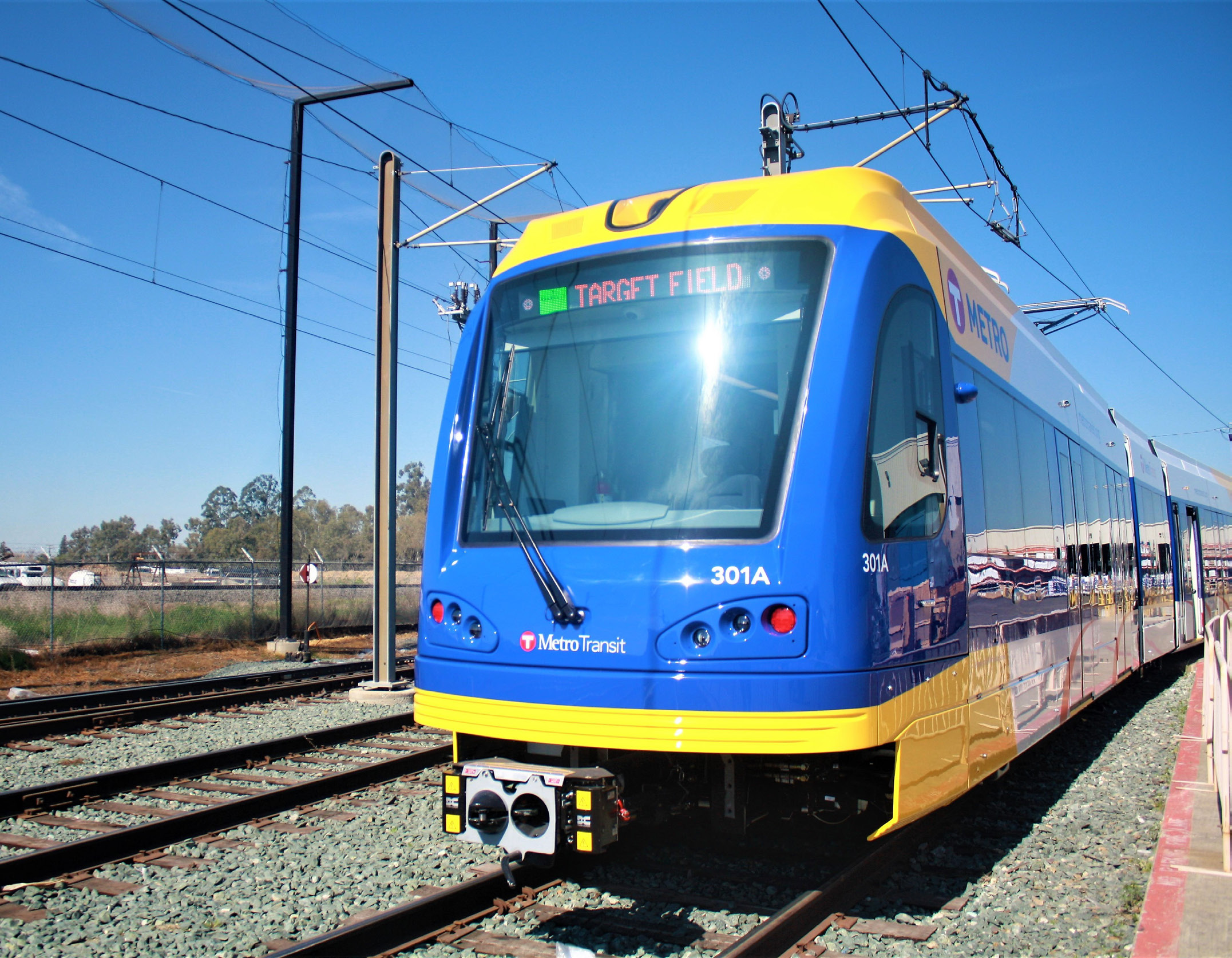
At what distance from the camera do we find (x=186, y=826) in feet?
20.0

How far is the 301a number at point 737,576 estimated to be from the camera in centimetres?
409

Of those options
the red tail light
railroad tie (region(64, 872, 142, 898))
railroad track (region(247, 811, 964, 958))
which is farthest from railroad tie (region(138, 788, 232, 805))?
the red tail light

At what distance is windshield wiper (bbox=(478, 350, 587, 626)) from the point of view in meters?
4.39

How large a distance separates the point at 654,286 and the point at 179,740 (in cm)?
749

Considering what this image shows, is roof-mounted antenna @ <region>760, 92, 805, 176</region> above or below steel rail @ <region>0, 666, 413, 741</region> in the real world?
above

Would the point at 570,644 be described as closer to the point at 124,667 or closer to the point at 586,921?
the point at 586,921

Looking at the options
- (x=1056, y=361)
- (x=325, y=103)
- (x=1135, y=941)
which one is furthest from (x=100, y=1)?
(x=1135, y=941)

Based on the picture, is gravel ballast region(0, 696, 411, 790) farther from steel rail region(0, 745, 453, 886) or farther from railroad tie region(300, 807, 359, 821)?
railroad tie region(300, 807, 359, 821)

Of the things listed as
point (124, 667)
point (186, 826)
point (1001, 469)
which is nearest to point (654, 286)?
point (1001, 469)

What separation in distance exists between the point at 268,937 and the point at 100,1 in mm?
12687

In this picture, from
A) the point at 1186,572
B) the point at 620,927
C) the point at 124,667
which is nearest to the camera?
the point at 620,927

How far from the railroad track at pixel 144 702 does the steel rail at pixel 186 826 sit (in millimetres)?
3485

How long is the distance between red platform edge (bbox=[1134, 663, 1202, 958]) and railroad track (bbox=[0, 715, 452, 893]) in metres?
4.76

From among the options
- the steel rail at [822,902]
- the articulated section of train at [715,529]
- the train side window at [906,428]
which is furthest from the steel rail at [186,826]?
the train side window at [906,428]
